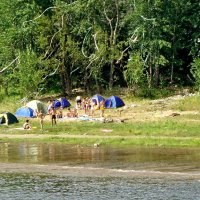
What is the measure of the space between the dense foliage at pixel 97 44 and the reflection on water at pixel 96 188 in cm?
3537

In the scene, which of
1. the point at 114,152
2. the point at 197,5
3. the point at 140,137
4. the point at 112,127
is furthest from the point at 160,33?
the point at 114,152

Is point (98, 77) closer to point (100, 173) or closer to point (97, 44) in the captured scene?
point (97, 44)

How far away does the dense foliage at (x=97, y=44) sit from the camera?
195 ft

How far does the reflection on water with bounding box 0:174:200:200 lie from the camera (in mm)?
19812

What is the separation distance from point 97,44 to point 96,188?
40.8m

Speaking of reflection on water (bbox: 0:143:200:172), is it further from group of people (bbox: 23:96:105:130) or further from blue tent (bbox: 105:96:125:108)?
blue tent (bbox: 105:96:125:108)

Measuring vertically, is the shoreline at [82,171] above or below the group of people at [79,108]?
below

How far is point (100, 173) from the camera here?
950 inches

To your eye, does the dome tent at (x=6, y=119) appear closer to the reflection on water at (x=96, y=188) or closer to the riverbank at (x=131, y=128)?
the riverbank at (x=131, y=128)

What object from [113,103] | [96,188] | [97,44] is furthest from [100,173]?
[97,44]

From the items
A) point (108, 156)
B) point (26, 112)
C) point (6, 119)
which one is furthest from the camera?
point (26, 112)

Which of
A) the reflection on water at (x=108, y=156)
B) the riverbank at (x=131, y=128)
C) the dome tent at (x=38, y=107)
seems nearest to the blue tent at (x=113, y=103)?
the riverbank at (x=131, y=128)

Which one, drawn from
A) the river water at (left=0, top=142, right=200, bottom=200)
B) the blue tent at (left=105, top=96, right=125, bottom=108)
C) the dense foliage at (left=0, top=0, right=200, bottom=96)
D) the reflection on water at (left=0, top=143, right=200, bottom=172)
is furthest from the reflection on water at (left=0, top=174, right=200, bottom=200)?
the dense foliage at (left=0, top=0, right=200, bottom=96)

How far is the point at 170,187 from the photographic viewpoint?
67.8 feet
